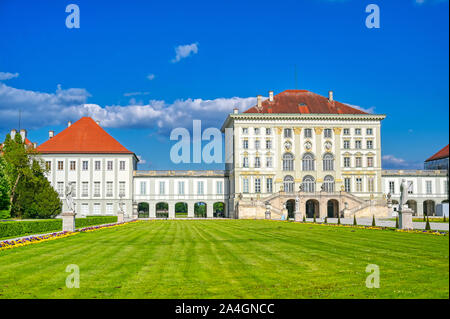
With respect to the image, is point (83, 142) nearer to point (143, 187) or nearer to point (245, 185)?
point (143, 187)

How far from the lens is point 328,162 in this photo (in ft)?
216

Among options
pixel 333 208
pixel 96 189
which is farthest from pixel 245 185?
pixel 96 189

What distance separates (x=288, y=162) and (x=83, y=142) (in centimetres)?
2822

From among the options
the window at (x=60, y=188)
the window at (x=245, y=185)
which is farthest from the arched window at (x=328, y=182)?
the window at (x=60, y=188)

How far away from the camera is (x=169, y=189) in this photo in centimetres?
6831

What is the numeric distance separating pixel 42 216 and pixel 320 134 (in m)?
37.0

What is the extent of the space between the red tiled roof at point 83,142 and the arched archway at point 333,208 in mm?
27807

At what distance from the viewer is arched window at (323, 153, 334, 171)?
65.8 m

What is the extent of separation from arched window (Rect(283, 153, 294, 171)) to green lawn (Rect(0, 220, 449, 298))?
47.5 meters

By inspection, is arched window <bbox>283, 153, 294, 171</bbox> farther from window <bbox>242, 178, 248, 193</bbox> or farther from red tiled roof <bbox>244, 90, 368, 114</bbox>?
red tiled roof <bbox>244, 90, 368, 114</bbox>

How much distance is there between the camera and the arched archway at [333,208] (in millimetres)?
62244

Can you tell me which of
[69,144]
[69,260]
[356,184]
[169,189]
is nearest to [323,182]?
[356,184]
